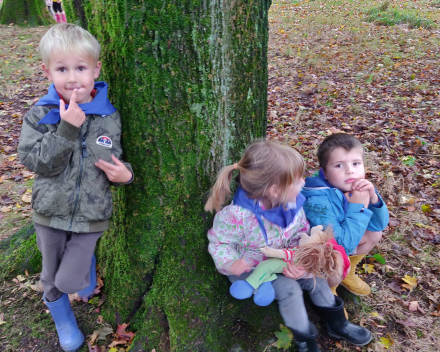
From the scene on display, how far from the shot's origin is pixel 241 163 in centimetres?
231

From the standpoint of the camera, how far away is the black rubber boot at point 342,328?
246cm

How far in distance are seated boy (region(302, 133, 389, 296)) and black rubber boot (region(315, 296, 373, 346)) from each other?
0.28 metres

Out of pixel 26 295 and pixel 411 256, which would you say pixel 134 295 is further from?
pixel 411 256

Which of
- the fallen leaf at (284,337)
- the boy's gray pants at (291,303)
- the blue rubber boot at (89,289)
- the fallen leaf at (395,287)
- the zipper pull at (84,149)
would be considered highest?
the zipper pull at (84,149)

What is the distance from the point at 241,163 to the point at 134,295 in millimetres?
1353

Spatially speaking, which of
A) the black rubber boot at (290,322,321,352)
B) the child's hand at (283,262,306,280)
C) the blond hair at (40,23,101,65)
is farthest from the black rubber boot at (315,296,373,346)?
the blond hair at (40,23,101,65)

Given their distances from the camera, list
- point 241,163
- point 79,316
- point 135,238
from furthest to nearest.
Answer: point 79,316
point 135,238
point 241,163

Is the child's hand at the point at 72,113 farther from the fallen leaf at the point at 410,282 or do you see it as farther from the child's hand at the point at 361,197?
the fallen leaf at the point at 410,282

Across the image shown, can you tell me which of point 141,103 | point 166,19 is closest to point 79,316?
point 141,103

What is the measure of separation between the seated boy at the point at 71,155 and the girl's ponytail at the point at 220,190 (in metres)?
0.56

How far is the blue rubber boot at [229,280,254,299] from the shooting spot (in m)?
2.18

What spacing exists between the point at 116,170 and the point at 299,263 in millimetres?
1336

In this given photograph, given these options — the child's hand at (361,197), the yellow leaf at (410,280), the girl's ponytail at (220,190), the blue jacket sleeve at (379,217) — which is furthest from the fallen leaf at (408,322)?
the girl's ponytail at (220,190)

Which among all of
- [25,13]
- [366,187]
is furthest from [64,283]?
[25,13]
